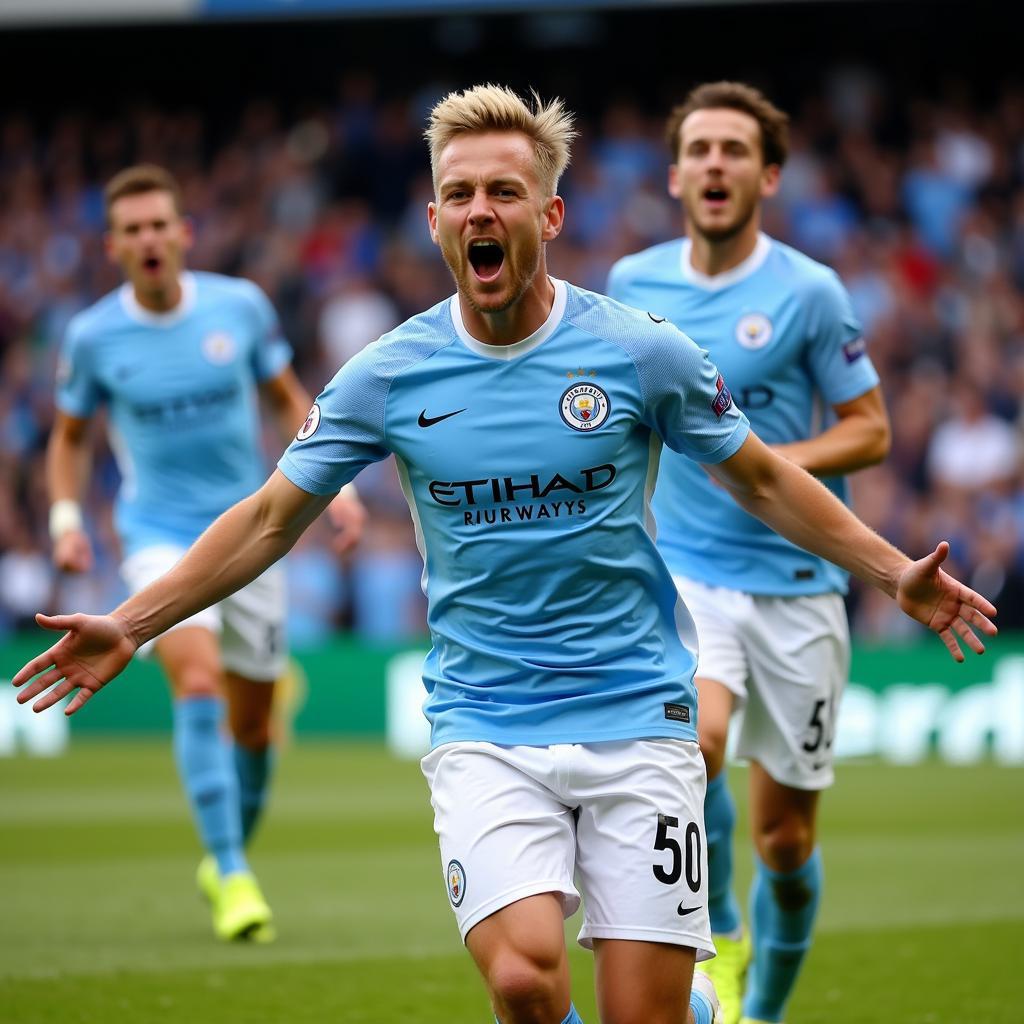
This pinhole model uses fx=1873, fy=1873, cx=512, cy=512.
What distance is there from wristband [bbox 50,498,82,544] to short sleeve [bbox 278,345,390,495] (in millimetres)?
4330

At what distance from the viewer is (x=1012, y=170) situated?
2017cm

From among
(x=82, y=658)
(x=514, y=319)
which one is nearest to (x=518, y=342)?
(x=514, y=319)

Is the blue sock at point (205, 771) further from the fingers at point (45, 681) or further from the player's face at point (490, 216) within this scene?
the player's face at point (490, 216)

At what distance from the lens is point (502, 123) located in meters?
4.31

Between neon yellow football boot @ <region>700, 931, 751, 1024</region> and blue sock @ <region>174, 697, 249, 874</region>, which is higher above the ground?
blue sock @ <region>174, 697, 249, 874</region>

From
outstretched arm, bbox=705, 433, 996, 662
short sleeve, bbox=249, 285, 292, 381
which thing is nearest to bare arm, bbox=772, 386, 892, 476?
outstretched arm, bbox=705, 433, 996, 662

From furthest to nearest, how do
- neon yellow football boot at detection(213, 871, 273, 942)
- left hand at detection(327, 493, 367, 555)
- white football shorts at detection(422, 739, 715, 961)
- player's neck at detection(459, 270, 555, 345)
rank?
neon yellow football boot at detection(213, 871, 273, 942), left hand at detection(327, 493, 367, 555), player's neck at detection(459, 270, 555, 345), white football shorts at detection(422, 739, 715, 961)

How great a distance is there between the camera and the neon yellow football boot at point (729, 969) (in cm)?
604

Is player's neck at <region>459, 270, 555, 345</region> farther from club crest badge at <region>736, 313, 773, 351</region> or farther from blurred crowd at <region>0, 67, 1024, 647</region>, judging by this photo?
blurred crowd at <region>0, 67, 1024, 647</region>

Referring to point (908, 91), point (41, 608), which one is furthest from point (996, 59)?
point (41, 608)

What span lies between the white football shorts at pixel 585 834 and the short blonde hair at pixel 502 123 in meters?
1.33

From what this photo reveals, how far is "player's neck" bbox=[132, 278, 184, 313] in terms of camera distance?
28.8 feet

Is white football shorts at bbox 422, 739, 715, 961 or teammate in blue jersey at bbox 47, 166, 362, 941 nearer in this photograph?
white football shorts at bbox 422, 739, 715, 961

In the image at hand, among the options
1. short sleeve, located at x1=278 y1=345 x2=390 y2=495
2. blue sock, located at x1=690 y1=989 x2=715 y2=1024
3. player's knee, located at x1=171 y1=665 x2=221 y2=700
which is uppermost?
short sleeve, located at x1=278 y1=345 x2=390 y2=495
